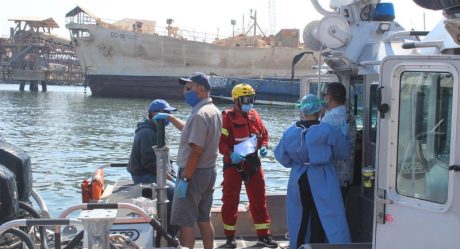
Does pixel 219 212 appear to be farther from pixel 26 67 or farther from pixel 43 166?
pixel 26 67

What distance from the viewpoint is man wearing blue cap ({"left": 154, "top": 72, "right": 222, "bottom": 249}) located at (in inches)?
184

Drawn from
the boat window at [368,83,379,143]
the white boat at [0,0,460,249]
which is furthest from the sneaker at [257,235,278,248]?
the white boat at [0,0,460,249]

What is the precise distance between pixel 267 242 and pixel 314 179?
4.53 feet

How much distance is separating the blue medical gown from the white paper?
1.16 meters

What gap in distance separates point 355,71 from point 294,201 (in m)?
1.14

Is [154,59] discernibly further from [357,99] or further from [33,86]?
[357,99]

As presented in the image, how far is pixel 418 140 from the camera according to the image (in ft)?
10.4

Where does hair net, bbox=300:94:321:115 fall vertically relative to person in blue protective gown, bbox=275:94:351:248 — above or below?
above

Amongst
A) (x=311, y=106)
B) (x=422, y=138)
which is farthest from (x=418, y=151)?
(x=311, y=106)

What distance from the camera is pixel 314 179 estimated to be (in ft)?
14.7

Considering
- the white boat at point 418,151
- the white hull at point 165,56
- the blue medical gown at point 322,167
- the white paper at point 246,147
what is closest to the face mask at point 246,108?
the white paper at point 246,147

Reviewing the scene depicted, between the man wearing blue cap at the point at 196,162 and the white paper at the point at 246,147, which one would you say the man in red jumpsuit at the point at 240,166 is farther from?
the man wearing blue cap at the point at 196,162

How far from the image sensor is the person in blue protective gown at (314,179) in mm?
4422

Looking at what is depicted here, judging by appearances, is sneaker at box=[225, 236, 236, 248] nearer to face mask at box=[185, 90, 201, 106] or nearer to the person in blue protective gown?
the person in blue protective gown
